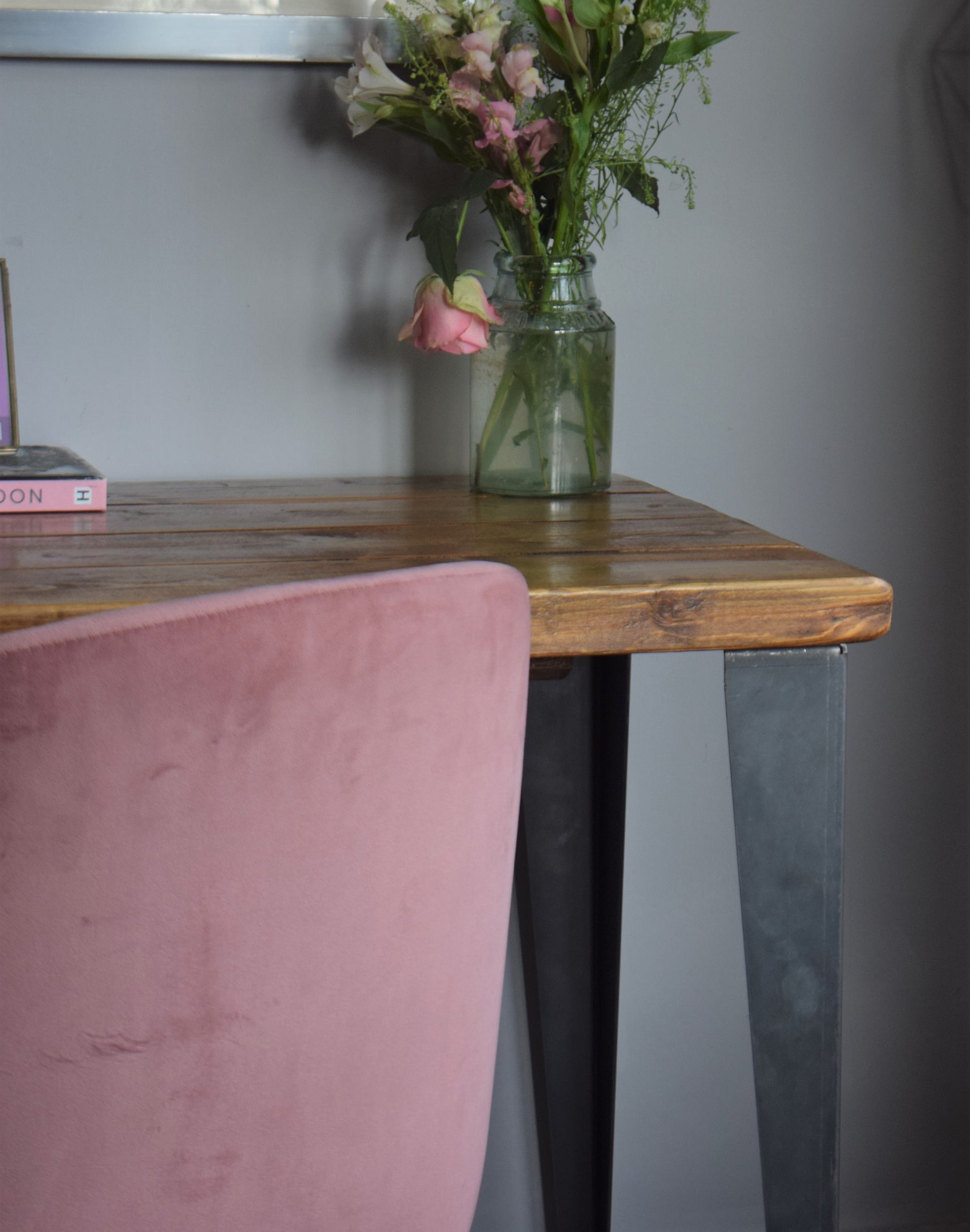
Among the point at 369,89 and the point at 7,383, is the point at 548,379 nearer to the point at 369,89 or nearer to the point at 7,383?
the point at 369,89

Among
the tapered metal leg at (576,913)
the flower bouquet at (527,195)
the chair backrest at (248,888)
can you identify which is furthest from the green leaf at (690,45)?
the chair backrest at (248,888)

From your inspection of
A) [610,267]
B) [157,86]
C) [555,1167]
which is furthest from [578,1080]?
[157,86]

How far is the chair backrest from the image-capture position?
1.23 feet

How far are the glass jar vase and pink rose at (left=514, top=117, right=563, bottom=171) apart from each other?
0.27ft

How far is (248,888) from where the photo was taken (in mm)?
416

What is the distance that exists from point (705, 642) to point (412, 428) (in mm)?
622

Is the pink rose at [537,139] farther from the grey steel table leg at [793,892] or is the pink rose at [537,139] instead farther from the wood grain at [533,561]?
the grey steel table leg at [793,892]

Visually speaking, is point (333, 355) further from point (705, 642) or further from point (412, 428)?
point (705, 642)

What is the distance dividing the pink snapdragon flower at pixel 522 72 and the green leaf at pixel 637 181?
11 cm

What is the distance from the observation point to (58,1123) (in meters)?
0.42

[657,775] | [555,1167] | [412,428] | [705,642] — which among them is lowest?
[555,1167]

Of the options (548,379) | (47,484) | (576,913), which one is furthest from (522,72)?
(576,913)

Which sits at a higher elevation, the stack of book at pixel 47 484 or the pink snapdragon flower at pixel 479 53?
the pink snapdragon flower at pixel 479 53

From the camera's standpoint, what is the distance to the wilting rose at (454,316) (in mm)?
957
